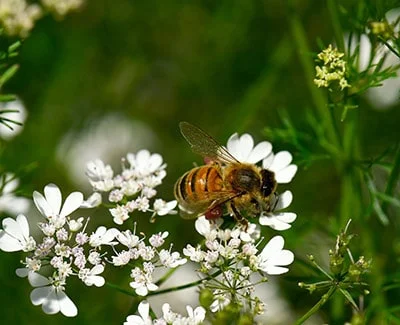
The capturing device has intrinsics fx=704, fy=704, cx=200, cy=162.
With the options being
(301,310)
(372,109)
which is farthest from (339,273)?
(372,109)

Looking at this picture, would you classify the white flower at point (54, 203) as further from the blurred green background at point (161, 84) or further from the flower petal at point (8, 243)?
the blurred green background at point (161, 84)

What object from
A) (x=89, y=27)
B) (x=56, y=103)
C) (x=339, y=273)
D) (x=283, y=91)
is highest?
(x=89, y=27)


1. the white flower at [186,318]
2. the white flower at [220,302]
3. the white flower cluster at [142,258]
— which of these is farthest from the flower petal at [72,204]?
the white flower at [220,302]

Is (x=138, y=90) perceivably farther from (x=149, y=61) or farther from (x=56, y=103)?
(x=56, y=103)

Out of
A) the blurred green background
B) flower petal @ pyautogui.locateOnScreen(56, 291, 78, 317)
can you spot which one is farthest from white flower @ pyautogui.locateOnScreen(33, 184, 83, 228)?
the blurred green background

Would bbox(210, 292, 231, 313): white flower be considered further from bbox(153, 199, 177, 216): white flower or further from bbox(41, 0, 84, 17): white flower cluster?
bbox(41, 0, 84, 17): white flower cluster

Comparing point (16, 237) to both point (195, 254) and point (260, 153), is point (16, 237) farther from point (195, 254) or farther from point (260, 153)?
point (260, 153)

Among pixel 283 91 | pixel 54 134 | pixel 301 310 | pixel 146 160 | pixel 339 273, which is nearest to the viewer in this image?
pixel 339 273
